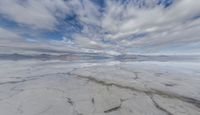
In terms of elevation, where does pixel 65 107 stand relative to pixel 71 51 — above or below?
below

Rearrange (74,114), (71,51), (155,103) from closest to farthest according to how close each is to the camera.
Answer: (74,114)
(155,103)
(71,51)

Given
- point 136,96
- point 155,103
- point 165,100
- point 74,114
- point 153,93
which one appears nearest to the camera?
point 74,114

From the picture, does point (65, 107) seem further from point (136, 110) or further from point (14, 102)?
point (136, 110)

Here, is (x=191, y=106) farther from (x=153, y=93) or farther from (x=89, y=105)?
(x=89, y=105)

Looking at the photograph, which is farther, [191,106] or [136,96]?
[136,96]

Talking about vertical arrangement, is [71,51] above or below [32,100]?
above

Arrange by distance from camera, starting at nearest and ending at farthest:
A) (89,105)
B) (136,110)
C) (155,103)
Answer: (136,110) < (89,105) < (155,103)

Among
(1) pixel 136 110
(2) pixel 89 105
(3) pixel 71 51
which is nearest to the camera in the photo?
(1) pixel 136 110

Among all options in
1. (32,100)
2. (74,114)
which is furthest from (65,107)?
(32,100)

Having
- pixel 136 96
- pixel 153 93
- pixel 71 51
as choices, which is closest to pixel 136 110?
pixel 136 96
